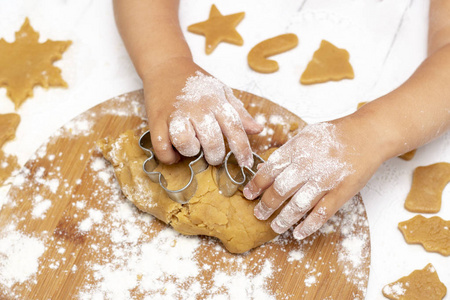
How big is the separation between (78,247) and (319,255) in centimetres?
63

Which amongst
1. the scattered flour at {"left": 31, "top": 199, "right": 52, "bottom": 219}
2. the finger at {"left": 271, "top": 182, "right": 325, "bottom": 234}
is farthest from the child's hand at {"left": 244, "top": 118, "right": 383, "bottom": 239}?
the scattered flour at {"left": 31, "top": 199, "right": 52, "bottom": 219}

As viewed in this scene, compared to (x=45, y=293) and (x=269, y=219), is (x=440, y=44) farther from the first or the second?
(x=45, y=293)

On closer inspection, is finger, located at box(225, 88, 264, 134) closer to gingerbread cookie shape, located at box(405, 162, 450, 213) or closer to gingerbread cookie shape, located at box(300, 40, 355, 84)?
gingerbread cookie shape, located at box(300, 40, 355, 84)

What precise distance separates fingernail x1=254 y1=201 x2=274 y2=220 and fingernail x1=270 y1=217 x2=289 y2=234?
2 centimetres

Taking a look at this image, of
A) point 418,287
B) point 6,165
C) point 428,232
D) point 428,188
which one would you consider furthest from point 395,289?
point 6,165

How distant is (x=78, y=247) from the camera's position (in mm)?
1201

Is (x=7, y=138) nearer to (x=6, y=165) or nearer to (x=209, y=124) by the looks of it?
(x=6, y=165)

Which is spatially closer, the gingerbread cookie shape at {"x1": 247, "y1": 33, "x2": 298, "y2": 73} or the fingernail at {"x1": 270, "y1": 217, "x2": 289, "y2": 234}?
the fingernail at {"x1": 270, "y1": 217, "x2": 289, "y2": 234}

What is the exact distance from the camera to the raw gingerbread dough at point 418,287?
1.19m

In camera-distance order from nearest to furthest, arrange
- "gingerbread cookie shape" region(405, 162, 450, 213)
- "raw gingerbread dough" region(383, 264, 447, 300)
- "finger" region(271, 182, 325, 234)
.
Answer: "finger" region(271, 182, 325, 234) → "raw gingerbread dough" region(383, 264, 447, 300) → "gingerbread cookie shape" region(405, 162, 450, 213)

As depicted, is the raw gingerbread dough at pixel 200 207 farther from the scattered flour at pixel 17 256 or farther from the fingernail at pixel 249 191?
Result: the scattered flour at pixel 17 256

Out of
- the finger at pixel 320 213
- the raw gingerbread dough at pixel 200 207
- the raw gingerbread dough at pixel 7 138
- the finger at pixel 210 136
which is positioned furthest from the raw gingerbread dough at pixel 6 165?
the finger at pixel 320 213

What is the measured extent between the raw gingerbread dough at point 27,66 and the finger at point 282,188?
2.62ft

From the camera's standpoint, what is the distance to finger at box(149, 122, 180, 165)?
3.69 ft
